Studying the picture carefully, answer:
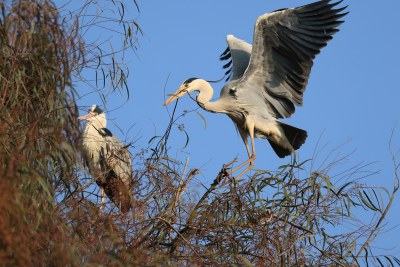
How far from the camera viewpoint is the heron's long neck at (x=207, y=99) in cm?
664

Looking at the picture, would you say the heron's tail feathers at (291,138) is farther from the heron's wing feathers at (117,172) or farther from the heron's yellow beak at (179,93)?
the heron's wing feathers at (117,172)

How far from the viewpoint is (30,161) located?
357 cm

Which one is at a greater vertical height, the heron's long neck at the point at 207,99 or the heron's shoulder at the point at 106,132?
the heron's long neck at the point at 207,99

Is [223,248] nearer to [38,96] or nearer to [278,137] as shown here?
[38,96]

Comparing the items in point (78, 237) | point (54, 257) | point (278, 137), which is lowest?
point (54, 257)

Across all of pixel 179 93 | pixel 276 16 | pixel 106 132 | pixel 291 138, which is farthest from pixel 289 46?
pixel 106 132

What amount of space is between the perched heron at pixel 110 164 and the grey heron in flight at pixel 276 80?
64 centimetres

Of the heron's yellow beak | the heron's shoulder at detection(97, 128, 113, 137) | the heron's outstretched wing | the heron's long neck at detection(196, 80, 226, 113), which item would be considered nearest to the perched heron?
the heron's shoulder at detection(97, 128, 113, 137)

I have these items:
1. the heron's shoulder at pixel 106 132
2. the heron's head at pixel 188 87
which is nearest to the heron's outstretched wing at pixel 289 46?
the heron's head at pixel 188 87

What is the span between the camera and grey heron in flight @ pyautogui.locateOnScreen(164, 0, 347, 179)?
638 centimetres

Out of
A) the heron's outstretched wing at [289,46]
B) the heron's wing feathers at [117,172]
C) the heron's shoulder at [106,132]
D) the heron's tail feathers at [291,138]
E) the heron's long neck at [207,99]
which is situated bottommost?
the heron's wing feathers at [117,172]

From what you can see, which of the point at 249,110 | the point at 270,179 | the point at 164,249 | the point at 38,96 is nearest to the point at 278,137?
the point at 249,110

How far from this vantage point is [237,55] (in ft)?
24.8

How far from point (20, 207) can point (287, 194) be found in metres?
1.78
